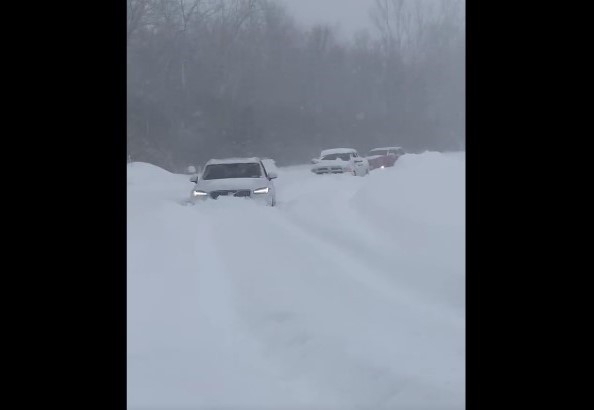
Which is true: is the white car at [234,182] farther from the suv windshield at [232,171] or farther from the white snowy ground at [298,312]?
the white snowy ground at [298,312]

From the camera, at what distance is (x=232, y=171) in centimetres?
1834

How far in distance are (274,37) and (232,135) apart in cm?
984

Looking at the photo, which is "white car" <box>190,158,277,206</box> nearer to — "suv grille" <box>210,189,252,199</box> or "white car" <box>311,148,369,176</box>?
"suv grille" <box>210,189,252,199</box>

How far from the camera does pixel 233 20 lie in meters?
49.9

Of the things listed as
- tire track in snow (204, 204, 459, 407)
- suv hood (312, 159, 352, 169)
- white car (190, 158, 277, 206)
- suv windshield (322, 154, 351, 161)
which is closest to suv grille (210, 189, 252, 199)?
white car (190, 158, 277, 206)

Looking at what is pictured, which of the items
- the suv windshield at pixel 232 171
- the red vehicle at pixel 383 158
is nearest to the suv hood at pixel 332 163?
the red vehicle at pixel 383 158

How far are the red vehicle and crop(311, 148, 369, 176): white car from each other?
3.50 metres

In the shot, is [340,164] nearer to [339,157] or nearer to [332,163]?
[332,163]

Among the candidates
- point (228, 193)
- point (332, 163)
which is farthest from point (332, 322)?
point (332, 163)

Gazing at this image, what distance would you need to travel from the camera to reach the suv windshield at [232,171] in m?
18.2
